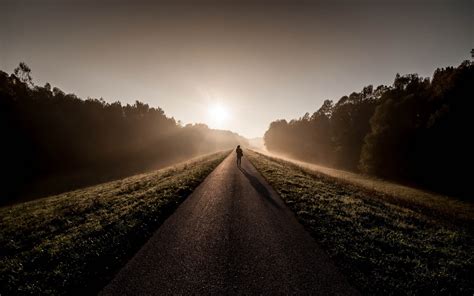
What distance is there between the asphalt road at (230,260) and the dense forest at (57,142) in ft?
85.7

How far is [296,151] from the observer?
84.6m

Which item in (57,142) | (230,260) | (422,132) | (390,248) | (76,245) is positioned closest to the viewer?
(230,260)

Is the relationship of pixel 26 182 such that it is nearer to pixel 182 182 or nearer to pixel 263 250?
pixel 182 182

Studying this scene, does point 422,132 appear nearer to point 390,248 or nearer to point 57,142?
point 390,248

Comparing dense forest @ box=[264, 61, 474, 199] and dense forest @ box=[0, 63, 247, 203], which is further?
dense forest @ box=[0, 63, 247, 203]

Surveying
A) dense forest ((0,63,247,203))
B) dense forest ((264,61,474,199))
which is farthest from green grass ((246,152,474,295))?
dense forest ((0,63,247,203))

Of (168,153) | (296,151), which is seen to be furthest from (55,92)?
(296,151)

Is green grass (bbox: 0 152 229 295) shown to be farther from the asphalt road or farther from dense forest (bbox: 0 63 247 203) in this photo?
dense forest (bbox: 0 63 247 203)

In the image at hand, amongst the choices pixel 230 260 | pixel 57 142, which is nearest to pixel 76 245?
pixel 230 260

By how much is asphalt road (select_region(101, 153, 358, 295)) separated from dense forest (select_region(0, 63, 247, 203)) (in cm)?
2611

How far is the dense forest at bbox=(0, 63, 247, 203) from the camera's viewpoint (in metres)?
29.5

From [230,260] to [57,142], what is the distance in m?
50.2

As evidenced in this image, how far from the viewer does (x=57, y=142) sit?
3831 centimetres

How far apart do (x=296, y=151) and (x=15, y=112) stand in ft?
280
